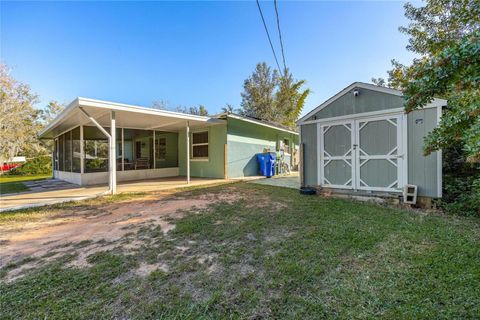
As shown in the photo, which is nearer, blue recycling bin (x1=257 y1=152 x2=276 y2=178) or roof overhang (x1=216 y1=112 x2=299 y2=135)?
roof overhang (x1=216 y1=112 x2=299 y2=135)

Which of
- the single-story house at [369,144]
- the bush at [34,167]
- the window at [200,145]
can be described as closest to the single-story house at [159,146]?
the window at [200,145]

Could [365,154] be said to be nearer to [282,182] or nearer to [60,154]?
[282,182]

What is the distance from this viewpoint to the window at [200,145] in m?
10.7

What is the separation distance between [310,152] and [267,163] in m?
4.47

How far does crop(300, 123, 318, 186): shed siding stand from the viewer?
644 centimetres

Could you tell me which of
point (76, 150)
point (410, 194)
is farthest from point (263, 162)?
point (76, 150)

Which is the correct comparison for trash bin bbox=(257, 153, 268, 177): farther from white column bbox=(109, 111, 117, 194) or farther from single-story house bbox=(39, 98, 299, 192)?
white column bbox=(109, 111, 117, 194)

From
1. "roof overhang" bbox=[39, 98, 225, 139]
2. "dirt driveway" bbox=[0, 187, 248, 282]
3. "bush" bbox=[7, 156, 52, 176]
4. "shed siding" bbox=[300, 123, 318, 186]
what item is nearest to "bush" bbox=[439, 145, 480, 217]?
"shed siding" bbox=[300, 123, 318, 186]

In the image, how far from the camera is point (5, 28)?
303 inches

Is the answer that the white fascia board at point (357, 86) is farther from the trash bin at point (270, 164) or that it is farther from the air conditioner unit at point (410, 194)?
the trash bin at point (270, 164)

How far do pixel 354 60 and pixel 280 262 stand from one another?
951 centimetres

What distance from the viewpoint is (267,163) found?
1094 centimetres

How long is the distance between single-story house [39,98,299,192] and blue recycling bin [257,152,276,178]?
40 centimetres

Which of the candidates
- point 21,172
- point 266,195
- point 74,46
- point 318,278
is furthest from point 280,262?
point 21,172
